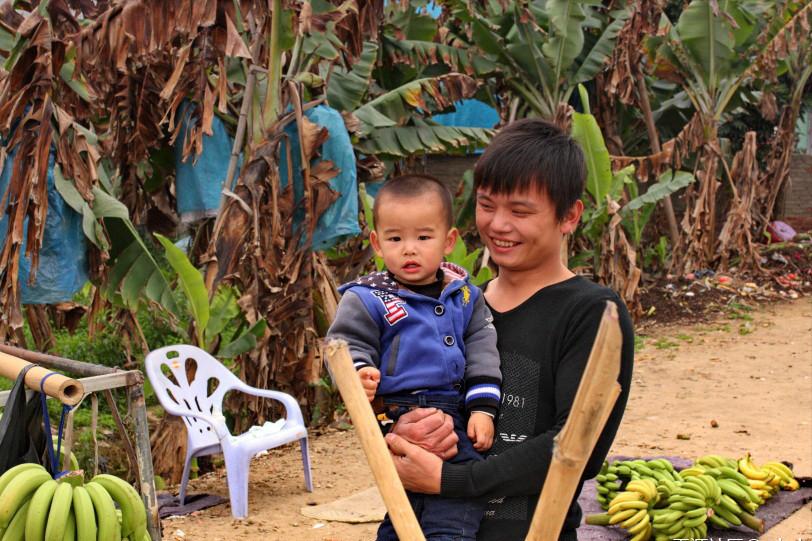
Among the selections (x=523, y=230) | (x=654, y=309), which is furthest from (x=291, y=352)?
(x=654, y=309)

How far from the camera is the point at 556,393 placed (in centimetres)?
162

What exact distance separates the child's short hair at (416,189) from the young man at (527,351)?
14 cm

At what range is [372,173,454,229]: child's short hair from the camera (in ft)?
5.95

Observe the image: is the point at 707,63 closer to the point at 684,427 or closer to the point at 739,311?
the point at 739,311

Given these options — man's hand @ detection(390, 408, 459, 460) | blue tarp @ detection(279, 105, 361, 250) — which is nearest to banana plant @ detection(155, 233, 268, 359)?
blue tarp @ detection(279, 105, 361, 250)

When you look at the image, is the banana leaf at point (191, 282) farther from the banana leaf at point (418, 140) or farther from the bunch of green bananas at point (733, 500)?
the bunch of green bananas at point (733, 500)

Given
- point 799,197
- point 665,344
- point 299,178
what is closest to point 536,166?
point 299,178

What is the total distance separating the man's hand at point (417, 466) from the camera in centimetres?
161

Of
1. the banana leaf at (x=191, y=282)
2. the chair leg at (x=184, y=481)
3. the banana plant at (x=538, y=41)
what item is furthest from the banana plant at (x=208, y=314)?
the banana plant at (x=538, y=41)

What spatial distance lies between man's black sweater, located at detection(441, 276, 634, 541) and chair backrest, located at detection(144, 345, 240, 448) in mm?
3808

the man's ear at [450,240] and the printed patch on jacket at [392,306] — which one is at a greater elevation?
the man's ear at [450,240]

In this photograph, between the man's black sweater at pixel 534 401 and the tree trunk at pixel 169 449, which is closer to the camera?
the man's black sweater at pixel 534 401

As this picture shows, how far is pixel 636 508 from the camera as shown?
4.21 metres

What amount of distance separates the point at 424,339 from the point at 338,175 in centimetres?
442
